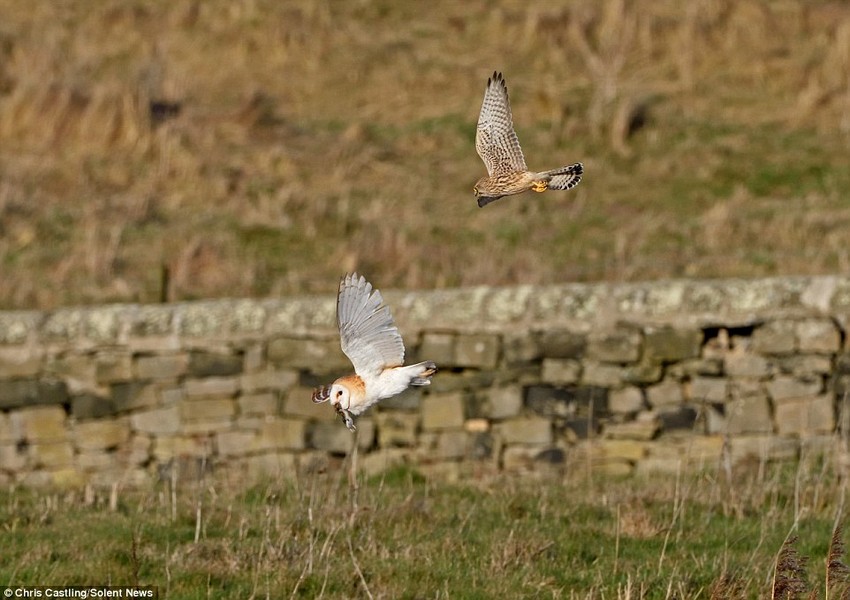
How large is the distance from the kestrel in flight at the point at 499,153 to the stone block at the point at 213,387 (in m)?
4.96

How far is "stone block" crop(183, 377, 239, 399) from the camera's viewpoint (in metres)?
11.1

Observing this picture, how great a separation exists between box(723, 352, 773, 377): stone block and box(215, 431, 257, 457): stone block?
3.47 metres

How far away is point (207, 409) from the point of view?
11156 millimetres

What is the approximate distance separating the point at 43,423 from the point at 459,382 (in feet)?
10.3

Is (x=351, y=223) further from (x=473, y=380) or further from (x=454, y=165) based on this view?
(x=473, y=380)

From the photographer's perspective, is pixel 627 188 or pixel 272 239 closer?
pixel 272 239

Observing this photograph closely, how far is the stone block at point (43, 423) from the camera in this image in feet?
37.1

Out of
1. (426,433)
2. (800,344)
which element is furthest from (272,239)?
(800,344)

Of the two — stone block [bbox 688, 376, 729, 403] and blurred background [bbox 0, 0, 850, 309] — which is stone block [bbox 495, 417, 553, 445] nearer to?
stone block [bbox 688, 376, 729, 403]

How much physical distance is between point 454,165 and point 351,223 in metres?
2.08

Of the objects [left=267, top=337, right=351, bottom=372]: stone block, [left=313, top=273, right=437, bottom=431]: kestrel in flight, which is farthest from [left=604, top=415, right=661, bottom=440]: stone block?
[left=313, top=273, right=437, bottom=431]: kestrel in flight

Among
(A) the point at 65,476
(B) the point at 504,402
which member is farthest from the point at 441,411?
(A) the point at 65,476

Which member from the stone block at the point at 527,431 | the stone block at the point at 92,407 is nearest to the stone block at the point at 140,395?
the stone block at the point at 92,407

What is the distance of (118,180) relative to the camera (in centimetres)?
Answer: 1559
